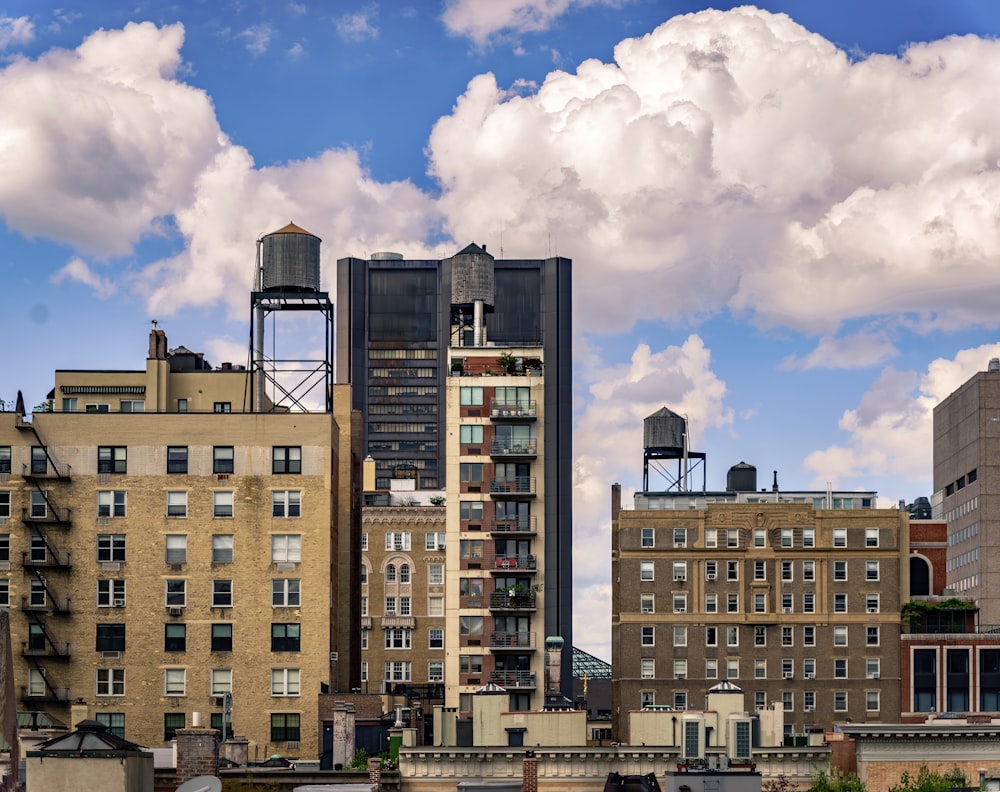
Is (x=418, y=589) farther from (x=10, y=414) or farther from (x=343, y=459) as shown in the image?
(x=10, y=414)

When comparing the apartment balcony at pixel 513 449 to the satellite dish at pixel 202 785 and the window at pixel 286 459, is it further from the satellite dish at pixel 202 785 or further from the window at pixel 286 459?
the satellite dish at pixel 202 785

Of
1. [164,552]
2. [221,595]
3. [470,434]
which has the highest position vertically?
[470,434]

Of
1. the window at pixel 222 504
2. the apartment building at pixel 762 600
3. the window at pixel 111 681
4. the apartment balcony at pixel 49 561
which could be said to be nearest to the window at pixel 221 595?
the window at pixel 222 504

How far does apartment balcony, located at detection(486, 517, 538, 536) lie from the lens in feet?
531

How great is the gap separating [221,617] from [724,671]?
163 feet

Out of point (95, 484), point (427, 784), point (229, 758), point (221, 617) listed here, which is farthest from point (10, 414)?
point (427, 784)

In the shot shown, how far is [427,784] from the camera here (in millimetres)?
98750

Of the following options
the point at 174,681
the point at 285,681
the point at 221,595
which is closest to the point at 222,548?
the point at 221,595

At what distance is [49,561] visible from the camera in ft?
462

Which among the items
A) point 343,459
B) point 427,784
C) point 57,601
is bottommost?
point 427,784

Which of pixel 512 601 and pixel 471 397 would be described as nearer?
pixel 512 601

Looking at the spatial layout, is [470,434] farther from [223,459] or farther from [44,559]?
[44,559]

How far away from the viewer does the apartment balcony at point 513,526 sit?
16188 cm

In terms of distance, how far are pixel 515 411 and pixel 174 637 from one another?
35.8m
